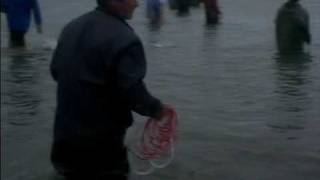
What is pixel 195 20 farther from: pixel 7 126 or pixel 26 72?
pixel 7 126

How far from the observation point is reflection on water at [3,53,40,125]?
31.9ft

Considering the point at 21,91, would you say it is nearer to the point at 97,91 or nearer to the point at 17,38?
the point at 17,38

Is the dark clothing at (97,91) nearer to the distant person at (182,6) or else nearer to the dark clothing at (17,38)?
the dark clothing at (17,38)

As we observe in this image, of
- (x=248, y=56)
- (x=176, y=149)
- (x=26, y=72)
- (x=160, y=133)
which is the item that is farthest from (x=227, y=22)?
(x=160, y=133)

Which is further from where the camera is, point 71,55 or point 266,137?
point 266,137

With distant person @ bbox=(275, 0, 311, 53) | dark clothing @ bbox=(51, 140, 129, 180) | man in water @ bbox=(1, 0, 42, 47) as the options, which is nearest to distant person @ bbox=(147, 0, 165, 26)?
man in water @ bbox=(1, 0, 42, 47)

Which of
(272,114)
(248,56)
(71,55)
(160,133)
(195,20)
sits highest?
(71,55)

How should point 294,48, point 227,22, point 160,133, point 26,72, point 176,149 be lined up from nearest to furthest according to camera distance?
point 160,133 < point 176,149 < point 26,72 < point 294,48 < point 227,22

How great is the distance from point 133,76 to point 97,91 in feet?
0.80

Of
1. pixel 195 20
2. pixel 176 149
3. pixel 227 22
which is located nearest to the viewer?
pixel 176 149

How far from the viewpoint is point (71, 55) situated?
4496mm

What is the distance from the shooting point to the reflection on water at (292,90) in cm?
927

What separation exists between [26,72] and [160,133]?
846 centimetres

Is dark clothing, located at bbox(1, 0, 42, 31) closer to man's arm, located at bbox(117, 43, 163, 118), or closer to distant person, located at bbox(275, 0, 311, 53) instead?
distant person, located at bbox(275, 0, 311, 53)
